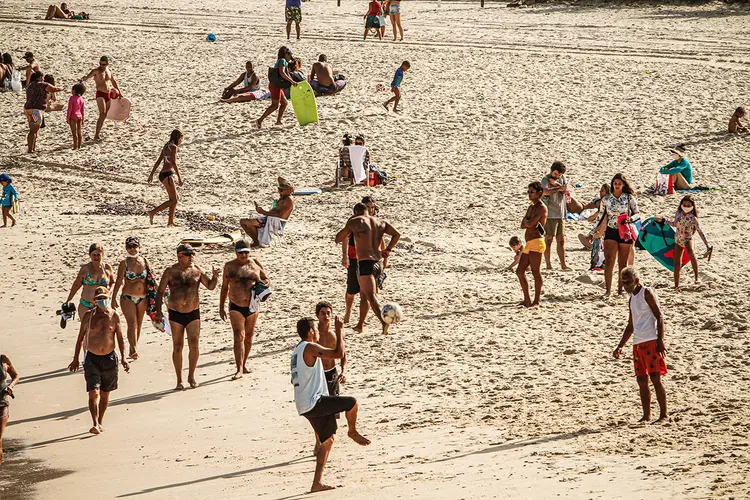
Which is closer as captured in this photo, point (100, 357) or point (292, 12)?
point (100, 357)

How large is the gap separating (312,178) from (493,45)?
9.68 metres

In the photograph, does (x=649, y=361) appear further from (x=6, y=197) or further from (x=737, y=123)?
(x=737, y=123)

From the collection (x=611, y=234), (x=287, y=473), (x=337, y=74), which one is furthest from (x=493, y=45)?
(x=287, y=473)

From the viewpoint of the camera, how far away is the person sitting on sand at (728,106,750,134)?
64.2 feet

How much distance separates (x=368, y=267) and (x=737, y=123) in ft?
37.2

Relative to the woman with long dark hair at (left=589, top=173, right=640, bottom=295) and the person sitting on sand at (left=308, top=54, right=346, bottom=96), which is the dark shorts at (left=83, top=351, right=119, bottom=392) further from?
the person sitting on sand at (left=308, top=54, right=346, bottom=96)

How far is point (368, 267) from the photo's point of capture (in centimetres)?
1080

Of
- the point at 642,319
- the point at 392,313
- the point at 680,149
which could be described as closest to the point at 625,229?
the point at 392,313

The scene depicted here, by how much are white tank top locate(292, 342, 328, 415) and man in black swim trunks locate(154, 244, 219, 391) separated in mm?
2495

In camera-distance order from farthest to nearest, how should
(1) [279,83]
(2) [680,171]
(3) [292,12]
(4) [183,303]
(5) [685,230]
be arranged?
1. (3) [292,12]
2. (1) [279,83]
3. (2) [680,171]
4. (5) [685,230]
5. (4) [183,303]

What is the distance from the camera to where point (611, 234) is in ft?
39.1

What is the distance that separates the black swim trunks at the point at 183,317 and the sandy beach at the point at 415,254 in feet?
2.03

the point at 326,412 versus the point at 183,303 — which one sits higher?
the point at 183,303

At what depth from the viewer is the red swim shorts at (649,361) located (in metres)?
8.15
